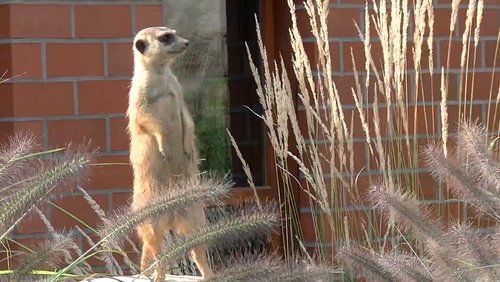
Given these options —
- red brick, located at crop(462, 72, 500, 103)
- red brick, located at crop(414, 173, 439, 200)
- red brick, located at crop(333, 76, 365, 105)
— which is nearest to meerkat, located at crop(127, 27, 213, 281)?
red brick, located at crop(333, 76, 365, 105)

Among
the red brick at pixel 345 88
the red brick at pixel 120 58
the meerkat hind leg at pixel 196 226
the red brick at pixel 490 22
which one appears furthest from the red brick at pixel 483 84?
the meerkat hind leg at pixel 196 226

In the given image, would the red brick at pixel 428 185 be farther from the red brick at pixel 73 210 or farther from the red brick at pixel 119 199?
the red brick at pixel 73 210

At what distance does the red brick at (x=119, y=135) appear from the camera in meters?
5.18

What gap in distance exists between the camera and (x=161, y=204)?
2721 millimetres

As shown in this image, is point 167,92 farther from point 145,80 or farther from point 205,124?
point 205,124

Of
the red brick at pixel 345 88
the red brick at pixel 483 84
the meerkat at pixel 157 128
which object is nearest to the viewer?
the meerkat at pixel 157 128

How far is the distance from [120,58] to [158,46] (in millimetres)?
1268

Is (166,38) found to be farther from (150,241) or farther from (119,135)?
(119,135)

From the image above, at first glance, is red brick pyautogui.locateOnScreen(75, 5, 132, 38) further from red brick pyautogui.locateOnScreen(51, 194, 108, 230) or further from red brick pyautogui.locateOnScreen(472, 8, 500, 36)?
red brick pyautogui.locateOnScreen(472, 8, 500, 36)

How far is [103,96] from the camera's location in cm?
516

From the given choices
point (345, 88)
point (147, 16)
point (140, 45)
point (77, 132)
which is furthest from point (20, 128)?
point (345, 88)

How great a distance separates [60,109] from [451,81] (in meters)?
1.91

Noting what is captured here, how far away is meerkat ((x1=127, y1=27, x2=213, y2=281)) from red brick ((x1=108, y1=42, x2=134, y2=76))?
1.22m

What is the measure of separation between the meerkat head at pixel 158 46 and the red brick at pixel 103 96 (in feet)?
3.94
